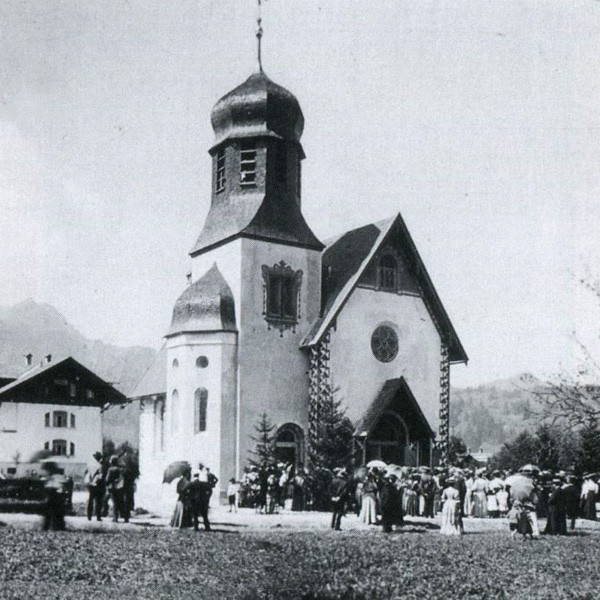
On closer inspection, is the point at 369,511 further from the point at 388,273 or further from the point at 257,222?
the point at 388,273

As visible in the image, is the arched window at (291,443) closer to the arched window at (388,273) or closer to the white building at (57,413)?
the arched window at (388,273)

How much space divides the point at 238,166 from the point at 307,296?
6.23 m

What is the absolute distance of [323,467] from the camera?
33.5m

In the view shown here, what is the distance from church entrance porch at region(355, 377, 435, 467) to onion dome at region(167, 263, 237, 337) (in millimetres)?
6836

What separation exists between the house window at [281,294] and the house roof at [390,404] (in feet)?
15.3

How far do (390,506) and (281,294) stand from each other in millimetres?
16112

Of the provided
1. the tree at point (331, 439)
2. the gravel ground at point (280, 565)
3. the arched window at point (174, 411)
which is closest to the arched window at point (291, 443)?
the tree at point (331, 439)

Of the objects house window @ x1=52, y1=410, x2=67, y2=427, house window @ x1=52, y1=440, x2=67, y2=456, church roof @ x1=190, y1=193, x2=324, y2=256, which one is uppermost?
church roof @ x1=190, y1=193, x2=324, y2=256

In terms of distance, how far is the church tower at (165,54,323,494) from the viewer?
1404 inches

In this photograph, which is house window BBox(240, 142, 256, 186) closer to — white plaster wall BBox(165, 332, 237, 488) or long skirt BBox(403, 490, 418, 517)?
white plaster wall BBox(165, 332, 237, 488)

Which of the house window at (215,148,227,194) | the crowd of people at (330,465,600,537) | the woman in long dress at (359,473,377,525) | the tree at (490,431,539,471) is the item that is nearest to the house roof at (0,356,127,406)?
the house window at (215,148,227,194)

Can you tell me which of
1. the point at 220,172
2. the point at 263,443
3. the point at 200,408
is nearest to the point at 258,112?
the point at 220,172

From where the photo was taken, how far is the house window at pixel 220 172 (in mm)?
39312

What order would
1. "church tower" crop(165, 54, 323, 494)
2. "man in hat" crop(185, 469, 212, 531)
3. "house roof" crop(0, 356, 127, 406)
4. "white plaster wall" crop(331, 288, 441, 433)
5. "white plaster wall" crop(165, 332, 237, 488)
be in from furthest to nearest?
"house roof" crop(0, 356, 127, 406), "white plaster wall" crop(331, 288, 441, 433), "church tower" crop(165, 54, 323, 494), "white plaster wall" crop(165, 332, 237, 488), "man in hat" crop(185, 469, 212, 531)
